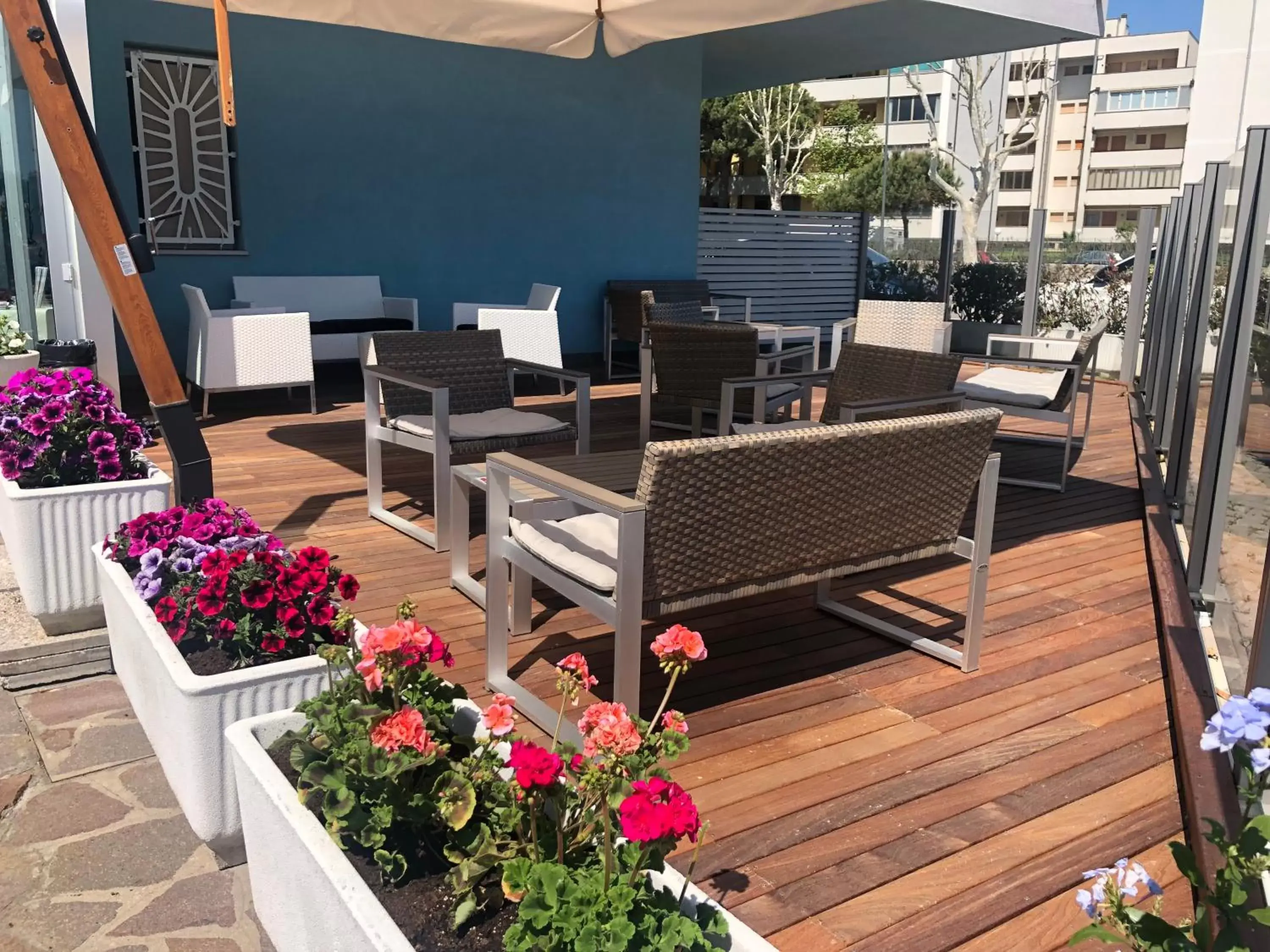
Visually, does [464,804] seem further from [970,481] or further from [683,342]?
[683,342]

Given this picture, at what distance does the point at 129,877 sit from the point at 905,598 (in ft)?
8.31

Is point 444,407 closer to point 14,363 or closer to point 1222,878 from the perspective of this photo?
point 14,363

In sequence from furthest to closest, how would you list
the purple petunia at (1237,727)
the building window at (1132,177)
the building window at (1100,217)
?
the building window at (1100,217) < the building window at (1132,177) < the purple petunia at (1237,727)

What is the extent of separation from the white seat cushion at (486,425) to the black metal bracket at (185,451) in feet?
3.13

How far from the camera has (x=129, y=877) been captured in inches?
79.7

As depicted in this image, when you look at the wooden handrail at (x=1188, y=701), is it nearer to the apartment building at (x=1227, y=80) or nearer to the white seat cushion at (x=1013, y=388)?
the white seat cushion at (x=1013, y=388)

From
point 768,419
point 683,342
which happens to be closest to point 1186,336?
point 768,419

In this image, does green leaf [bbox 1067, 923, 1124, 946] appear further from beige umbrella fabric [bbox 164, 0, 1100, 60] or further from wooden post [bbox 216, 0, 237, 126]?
beige umbrella fabric [bbox 164, 0, 1100, 60]

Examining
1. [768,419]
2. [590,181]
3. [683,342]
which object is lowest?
[768,419]

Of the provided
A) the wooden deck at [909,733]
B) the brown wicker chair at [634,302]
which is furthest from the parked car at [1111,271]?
the wooden deck at [909,733]

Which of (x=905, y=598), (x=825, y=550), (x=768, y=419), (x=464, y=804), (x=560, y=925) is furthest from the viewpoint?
(x=768, y=419)

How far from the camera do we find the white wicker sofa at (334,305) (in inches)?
289

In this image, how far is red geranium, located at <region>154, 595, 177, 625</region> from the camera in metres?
2.15

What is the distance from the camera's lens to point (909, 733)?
103 inches
